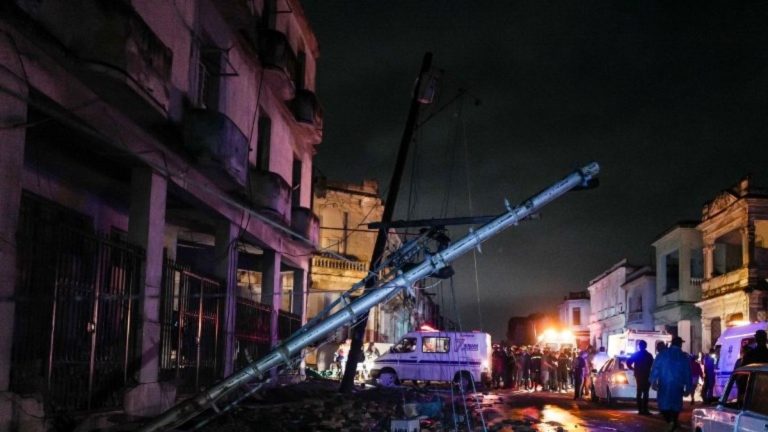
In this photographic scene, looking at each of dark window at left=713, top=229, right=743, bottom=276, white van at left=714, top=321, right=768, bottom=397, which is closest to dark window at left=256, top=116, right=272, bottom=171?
white van at left=714, top=321, right=768, bottom=397

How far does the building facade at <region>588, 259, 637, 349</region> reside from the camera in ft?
201

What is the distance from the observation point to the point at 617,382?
2322cm

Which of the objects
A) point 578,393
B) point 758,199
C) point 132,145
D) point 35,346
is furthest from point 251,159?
point 758,199

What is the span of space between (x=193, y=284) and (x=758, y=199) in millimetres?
31269

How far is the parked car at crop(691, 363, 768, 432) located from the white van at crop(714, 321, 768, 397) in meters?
10.3

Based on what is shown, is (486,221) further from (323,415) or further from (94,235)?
(323,415)

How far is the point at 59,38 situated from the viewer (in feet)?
28.8

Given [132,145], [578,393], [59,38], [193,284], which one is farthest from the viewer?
[578,393]

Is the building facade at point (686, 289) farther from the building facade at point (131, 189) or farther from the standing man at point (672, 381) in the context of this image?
the building facade at point (131, 189)

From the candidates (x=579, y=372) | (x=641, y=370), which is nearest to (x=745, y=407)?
(x=641, y=370)

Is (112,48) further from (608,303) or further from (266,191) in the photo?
(608,303)

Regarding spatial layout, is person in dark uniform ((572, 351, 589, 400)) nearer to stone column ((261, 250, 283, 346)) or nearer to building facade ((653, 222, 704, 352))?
stone column ((261, 250, 283, 346))

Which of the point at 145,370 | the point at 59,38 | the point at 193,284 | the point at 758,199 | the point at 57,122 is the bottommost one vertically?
the point at 145,370

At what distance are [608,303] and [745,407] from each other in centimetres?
6161
